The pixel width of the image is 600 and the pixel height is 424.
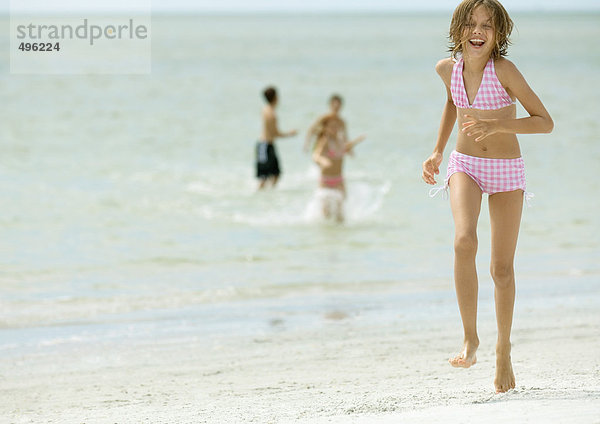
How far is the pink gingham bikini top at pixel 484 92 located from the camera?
4.02m

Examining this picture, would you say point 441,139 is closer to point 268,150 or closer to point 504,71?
point 504,71

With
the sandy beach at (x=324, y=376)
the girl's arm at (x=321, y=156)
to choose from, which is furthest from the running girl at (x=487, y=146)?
the girl's arm at (x=321, y=156)

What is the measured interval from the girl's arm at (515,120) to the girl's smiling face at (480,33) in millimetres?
100

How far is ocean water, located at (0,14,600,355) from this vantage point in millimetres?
7148

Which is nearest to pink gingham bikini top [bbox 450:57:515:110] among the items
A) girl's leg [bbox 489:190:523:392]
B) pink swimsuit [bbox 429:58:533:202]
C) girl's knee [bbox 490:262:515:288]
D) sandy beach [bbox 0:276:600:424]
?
pink swimsuit [bbox 429:58:533:202]

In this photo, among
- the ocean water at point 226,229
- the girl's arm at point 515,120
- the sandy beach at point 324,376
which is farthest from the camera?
the ocean water at point 226,229

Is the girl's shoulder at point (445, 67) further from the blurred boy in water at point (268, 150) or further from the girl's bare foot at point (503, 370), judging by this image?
the blurred boy in water at point (268, 150)

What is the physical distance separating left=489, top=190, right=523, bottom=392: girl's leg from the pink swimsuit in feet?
0.21

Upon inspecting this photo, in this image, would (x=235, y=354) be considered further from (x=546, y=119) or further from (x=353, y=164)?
(x=353, y=164)

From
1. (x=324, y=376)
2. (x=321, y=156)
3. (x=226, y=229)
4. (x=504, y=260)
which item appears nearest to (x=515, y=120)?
(x=504, y=260)

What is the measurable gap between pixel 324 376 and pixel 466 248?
1482mm

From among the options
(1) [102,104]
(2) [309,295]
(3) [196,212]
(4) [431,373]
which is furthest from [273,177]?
(1) [102,104]

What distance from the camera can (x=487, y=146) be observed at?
13.5 ft

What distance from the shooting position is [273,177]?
575 inches
